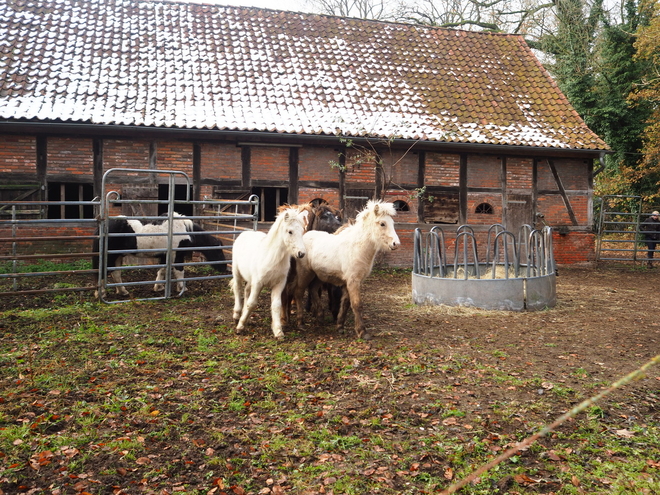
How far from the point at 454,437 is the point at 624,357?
3108 mm

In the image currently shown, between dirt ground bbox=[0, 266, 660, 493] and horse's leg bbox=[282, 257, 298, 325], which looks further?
horse's leg bbox=[282, 257, 298, 325]

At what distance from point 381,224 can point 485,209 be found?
26.8 ft

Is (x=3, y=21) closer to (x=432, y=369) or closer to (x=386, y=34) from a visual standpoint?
(x=386, y=34)

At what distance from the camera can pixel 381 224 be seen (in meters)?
6.90

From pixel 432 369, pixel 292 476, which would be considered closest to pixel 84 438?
pixel 292 476

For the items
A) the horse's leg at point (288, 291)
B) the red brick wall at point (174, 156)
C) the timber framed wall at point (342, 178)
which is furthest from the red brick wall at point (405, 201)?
the horse's leg at point (288, 291)

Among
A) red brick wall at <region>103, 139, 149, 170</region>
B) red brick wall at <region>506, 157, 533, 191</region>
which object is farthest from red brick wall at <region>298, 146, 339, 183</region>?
red brick wall at <region>506, 157, 533, 191</region>

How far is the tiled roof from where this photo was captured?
12.1 m

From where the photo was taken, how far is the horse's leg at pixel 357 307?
6695 millimetres

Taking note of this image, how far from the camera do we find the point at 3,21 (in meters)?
13.3

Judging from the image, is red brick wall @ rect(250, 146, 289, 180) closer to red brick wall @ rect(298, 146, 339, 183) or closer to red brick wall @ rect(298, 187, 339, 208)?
red brick wall @ rect(298, 146, 339, 183)

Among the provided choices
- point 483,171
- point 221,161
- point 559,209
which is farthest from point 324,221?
point 559,209

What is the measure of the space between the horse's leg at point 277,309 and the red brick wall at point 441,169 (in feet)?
25.9

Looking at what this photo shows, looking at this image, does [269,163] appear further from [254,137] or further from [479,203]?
[479,203]
